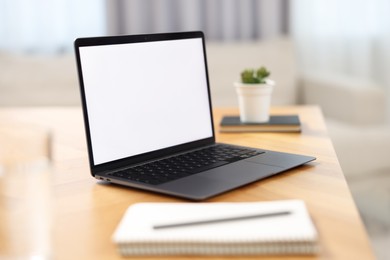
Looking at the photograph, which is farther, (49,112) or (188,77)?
(49,112)

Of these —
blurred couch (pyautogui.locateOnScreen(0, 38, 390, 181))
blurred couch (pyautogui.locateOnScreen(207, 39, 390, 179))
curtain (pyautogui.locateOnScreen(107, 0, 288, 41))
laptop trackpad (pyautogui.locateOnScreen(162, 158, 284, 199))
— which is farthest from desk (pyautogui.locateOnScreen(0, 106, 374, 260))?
curtain (pyautogui.locateOnScreen(107, 0, 288, 41))

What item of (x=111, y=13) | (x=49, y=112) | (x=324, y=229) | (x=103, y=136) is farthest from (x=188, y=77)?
(x=111, y=13)

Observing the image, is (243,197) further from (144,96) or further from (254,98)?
(254,98)

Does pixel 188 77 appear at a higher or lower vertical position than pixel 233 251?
higher

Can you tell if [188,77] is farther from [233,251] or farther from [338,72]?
[338,72]

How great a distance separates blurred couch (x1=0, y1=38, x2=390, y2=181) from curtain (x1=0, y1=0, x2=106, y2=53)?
0.22 metres

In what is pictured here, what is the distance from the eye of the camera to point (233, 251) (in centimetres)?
67

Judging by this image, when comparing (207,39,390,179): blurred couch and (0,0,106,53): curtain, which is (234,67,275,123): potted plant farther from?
(0,0,106,53): curtain

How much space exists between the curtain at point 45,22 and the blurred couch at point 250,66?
216 mm

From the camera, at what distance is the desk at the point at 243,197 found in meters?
0.70

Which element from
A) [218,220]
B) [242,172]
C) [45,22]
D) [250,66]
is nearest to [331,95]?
[250,66]

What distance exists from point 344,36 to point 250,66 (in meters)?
0.51

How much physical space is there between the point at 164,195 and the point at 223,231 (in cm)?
21

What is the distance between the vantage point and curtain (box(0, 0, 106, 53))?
9.62ft
